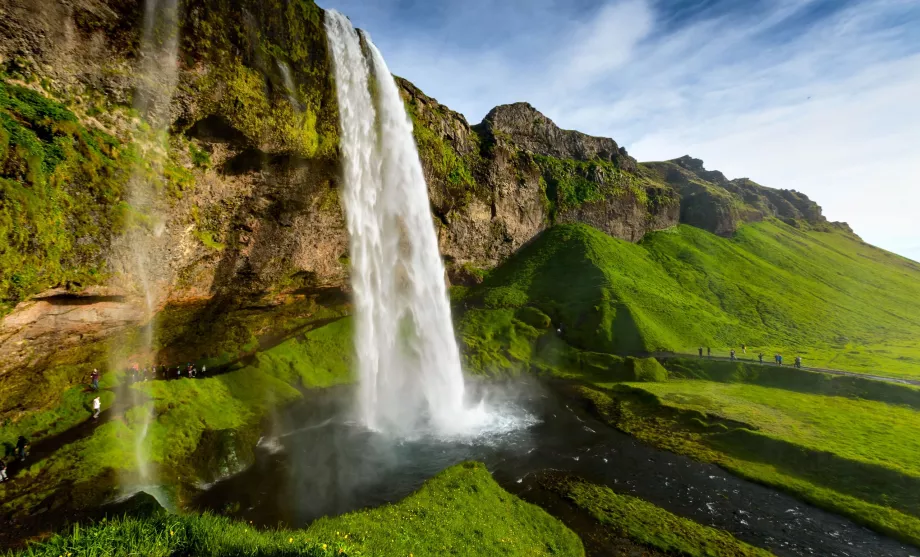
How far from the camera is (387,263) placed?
3659 cm

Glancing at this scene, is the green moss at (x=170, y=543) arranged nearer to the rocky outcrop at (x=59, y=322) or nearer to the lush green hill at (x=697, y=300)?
the rocky outcrop at (x=59, y=322)

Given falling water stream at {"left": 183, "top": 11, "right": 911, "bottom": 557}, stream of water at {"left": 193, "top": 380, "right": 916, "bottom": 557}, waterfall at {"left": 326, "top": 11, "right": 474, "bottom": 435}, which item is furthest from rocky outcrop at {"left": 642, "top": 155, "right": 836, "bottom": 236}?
stream of water at {"left": 193, "top": 380, "right": 916, "bottom": 557}

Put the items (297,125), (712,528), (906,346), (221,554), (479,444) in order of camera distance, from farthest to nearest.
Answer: (906,346), (297,125), (479,444), (712,528), (221,554)

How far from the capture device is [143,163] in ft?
78.8

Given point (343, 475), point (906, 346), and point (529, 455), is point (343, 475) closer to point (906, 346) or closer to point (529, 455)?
point (529, 455)

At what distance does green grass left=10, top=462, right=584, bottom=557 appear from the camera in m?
8.92

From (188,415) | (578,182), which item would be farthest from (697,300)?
(188,415)

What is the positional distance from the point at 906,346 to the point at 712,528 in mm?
54331

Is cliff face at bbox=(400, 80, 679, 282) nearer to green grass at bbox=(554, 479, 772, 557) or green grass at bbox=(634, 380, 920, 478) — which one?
green grass at bbox=(634, 380, 920, 478)

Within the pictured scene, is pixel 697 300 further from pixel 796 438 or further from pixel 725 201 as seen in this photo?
pixel 725 201

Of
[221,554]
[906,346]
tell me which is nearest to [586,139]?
[906,346]

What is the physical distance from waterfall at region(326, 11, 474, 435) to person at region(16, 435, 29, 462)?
1801cm

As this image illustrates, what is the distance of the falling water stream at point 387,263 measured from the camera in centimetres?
3353

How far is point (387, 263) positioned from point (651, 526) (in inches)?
1072
